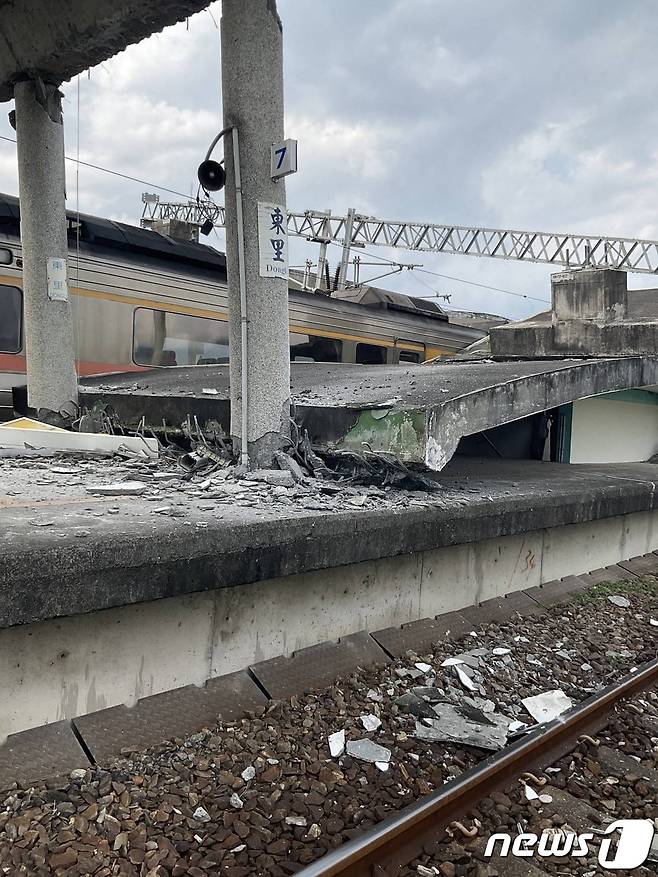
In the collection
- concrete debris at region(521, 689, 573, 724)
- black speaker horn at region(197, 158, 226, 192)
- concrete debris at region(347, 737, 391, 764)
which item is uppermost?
black speaker horn at region(197, 158, 226, 192)

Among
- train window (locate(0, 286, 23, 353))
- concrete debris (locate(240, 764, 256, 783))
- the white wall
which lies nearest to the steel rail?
concrete debris (locate(240, 764, 256, 783))

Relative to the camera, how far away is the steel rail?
101 inches

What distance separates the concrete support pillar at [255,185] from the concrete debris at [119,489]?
92 cm

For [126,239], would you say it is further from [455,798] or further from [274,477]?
[455,798]

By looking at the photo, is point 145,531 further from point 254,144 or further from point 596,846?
point 254,144

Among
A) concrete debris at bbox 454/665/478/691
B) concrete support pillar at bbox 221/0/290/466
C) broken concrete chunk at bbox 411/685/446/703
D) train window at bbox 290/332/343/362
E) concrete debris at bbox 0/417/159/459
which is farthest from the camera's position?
train window at bbox 290/332/343/362

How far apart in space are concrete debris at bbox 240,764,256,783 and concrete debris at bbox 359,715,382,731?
74 centimetres

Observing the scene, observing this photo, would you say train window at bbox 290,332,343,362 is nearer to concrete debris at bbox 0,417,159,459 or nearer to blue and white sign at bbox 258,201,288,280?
concrete debris at bbox 0,417,159,459

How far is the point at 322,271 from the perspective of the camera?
78.9 ft

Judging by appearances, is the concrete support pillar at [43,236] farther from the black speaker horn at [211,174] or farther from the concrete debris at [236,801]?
the concrete debris at [236,801]

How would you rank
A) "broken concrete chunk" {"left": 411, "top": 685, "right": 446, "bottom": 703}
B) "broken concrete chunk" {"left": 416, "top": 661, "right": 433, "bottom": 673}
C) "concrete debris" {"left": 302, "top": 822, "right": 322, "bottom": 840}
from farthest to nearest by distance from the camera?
"broken concrete chunk" {"left": 416, "top": 661, "right": 433, "bottom": 673} → "broken concrete chunk" {"left": 411, "top": 685, "right": 446, "bottom": 703} → "concrete debris" {"left": 302, "top": 822, "right": 322, "bottom": 840}

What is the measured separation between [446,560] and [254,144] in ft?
11.4

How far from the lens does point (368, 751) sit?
3.45m

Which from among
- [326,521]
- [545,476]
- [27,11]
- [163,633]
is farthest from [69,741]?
[27,11]
